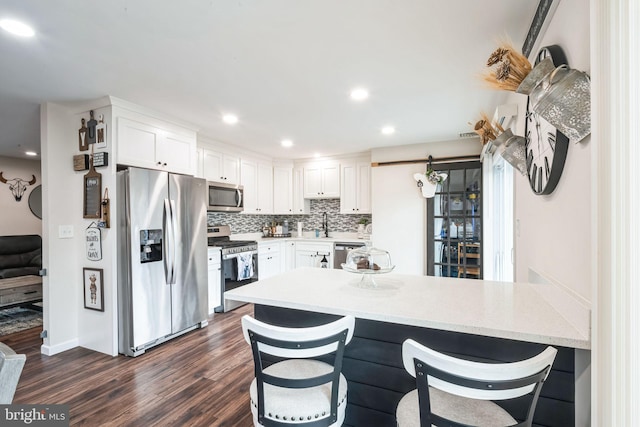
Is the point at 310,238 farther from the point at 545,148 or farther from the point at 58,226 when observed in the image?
the point at 545,148

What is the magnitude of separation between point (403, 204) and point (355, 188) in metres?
0.93

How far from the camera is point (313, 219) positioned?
588 cm

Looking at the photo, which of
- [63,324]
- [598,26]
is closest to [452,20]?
[598,26]

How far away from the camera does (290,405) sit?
115cm

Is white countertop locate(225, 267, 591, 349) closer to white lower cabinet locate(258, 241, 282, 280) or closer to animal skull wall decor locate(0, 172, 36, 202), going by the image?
white lower cabinet locate(258, 241, 282, 280)

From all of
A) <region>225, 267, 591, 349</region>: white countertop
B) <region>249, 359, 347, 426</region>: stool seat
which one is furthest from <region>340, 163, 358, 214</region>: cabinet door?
<region>249, 359, 347, 426</region>: stool seat

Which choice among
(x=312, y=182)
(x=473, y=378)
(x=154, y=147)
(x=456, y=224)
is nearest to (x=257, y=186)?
(x=312, y=182)

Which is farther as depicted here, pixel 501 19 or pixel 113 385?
pixel 113 385

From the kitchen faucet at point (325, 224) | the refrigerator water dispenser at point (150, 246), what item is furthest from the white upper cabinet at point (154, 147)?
the kitchen faucet at point (325, 224)

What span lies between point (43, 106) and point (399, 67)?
3.31 m

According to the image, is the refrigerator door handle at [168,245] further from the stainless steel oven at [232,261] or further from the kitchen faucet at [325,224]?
the kitchen faucet at [325,224]

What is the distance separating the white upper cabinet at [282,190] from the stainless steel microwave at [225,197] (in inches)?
40.1

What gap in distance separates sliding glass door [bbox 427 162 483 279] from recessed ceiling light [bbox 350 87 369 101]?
211cm

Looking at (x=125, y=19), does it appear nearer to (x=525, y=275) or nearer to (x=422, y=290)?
(x=422, y=290)
